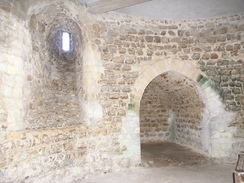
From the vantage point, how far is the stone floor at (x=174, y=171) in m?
3.59

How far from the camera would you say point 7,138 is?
9.28 ft

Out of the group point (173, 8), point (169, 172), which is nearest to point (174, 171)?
point (169, 172)

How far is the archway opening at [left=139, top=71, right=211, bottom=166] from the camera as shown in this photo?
4.96 m

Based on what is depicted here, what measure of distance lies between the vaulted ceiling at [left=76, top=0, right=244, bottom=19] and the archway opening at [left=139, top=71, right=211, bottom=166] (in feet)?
4.59

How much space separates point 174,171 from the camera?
13.1ft

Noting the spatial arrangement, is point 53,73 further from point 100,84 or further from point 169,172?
point 169,172

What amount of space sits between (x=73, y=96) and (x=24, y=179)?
71.0 inches

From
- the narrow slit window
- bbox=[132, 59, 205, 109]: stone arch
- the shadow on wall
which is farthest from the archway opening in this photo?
the narrow slit window

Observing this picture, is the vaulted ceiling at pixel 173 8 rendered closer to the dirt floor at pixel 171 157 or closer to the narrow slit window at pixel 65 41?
the narrow slit window at pixel 65 41

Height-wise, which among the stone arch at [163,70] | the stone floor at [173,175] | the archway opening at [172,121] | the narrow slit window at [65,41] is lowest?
the stone floor at [173,175]

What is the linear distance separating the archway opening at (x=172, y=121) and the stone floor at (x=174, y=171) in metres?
0.02

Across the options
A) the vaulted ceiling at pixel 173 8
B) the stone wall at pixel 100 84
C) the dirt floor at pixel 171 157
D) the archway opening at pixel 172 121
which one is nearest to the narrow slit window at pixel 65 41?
the stone wall at pixel 100 84

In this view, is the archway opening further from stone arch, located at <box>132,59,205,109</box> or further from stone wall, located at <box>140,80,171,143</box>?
→ stone arch, located at <box>132,59,205,109</box>

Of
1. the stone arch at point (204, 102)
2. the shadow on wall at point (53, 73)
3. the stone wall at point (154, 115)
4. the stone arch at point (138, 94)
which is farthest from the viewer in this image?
the stone wall at point (154, 115)
